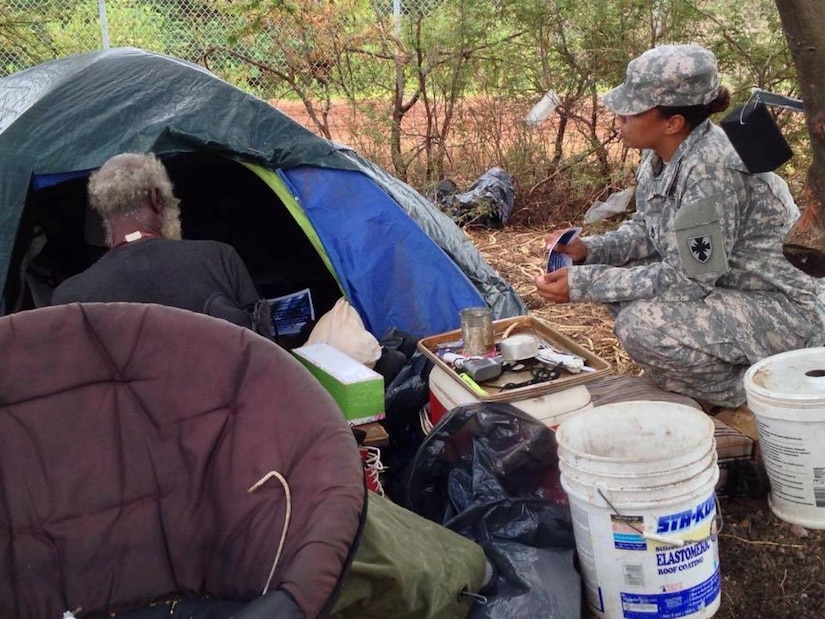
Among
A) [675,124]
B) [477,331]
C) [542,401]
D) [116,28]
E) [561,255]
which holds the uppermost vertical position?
[116,28]

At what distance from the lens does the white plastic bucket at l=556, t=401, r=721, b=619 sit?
84.0 inches

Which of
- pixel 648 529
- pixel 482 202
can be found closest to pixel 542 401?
pixel 648 529

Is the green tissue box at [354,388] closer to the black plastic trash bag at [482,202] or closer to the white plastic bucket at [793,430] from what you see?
the white plastic bucket at [793,430]

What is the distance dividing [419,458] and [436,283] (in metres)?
1.17

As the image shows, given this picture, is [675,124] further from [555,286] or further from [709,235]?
[555,286]

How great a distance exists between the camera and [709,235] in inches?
117

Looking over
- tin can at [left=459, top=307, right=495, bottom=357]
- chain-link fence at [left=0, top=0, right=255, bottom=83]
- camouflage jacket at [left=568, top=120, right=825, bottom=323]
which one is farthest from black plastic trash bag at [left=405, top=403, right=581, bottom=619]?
chain-link fence at [left=0, top=0, right=255, bottom=83]

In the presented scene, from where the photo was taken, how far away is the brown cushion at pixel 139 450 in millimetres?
1906

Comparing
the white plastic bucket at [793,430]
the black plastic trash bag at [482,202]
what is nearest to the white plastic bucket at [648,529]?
the white plastic bucket at [793,430]

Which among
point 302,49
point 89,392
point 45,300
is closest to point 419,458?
point 89,392

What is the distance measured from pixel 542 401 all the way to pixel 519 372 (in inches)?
7.6

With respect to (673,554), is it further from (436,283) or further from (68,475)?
(436,283)

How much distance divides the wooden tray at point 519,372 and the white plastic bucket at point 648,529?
48 centimetres

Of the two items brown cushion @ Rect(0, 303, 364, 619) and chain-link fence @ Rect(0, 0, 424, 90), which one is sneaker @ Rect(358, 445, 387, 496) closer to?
brown cushion @ Rect(0, 303, 364, 619)
